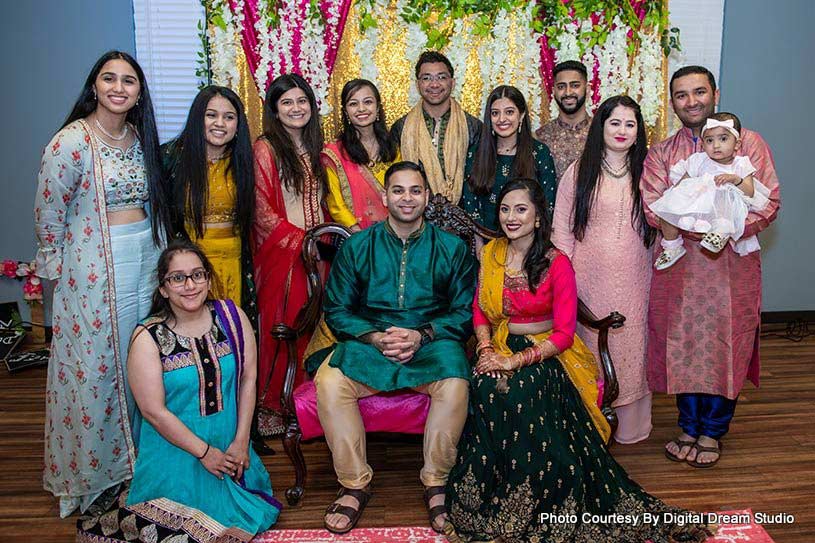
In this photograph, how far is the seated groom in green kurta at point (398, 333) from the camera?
2.80 meters

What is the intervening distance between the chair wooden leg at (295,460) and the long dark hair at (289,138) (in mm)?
1223

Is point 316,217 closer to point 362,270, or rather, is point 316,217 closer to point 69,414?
point 362,270

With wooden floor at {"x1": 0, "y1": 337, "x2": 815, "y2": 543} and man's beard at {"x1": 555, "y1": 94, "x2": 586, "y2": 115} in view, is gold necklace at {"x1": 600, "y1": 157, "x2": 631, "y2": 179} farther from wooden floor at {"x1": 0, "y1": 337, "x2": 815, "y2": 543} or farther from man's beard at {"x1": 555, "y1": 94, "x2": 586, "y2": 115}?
wooden floor at {"x1": 0, "y1": 337, "x2": 815, "y2": 543}

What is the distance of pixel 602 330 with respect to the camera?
300cm

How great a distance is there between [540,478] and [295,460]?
0.98 meters

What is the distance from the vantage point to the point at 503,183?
3.48 meters

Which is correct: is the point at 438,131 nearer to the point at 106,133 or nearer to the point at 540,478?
the point at 106,133

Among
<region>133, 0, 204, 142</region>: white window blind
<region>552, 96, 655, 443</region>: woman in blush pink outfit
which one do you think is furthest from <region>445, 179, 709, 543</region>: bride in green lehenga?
<region>133, 0, 204, 142</region>: white window blind

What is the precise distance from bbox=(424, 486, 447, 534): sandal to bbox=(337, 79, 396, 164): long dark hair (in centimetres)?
164

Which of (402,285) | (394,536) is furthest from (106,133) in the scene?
(394,536)

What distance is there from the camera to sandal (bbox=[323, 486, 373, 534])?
107 inches

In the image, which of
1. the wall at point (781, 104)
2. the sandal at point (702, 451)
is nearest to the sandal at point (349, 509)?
the sandal at point (702, 451)

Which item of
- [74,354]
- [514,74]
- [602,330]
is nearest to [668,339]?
[602,330]

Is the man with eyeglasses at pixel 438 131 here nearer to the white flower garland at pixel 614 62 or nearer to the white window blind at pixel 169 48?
the white flower garland at pixel 614 62
